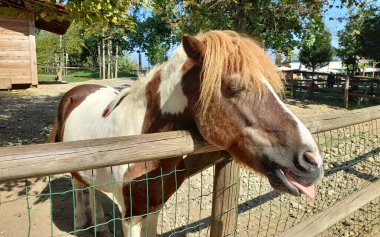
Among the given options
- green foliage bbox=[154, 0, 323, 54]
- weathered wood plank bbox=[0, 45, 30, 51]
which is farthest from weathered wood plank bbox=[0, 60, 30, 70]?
green foliage bbox=[154, 0, 323, 54]

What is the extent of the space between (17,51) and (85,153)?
7.81 meters

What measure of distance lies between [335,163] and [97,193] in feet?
12.4

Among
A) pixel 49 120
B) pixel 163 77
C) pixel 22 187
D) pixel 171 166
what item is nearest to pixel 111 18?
pixel 163 77

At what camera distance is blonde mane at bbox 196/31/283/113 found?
5.18ft

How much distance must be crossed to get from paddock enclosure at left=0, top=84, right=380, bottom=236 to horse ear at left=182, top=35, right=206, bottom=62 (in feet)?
1.38

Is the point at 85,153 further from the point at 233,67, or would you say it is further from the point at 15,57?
the point at 15,57

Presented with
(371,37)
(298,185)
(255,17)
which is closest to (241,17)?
(255,17)

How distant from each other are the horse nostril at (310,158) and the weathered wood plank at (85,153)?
0.52 m

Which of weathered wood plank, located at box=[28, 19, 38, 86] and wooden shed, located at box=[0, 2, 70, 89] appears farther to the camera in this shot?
weathered wood plank, located at box=[28, 19, 38, 86]

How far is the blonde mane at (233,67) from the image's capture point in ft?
5.18

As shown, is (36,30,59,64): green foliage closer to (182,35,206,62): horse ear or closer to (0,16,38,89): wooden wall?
(0,16,38,89): wooden wall

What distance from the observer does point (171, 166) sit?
1956mm

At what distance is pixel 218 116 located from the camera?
162 cm

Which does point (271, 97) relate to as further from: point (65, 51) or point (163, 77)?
point (65, 51)
